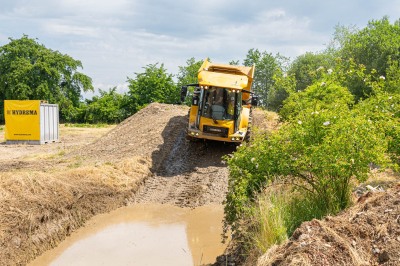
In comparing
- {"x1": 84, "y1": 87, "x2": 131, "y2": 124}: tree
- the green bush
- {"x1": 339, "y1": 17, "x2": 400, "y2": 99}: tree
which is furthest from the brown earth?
{"x1": 84, "y1": 87, "x2": 131, "y2": 124}: tree

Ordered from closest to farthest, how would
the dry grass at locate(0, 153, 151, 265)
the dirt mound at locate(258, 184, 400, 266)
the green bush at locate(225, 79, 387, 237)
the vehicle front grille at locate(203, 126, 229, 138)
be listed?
the dirt mound at locate(258, 184, 400, 266) → the green bush at locate(225, 79, 387, 237) → the dry grass at locate(0, 153, 151, 265) → the vehicle front grille at locate(203, 126, 229, 138)

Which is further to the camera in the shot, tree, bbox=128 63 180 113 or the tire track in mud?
tree, bbox=128 63 180 113

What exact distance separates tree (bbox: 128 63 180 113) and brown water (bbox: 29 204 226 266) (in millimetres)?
29297

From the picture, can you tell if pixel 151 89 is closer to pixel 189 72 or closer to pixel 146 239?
pixel 189 72

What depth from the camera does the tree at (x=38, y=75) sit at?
4466 centimetres

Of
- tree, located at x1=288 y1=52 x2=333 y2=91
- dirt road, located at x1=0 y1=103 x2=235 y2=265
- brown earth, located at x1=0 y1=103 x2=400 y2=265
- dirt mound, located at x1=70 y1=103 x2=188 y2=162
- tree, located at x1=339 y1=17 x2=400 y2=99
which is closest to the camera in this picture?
brown earth, located at x1=0 y1=103 x2=400 y2=265

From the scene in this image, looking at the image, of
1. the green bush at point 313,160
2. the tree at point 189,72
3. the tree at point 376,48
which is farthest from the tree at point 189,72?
the green bush at point 313,160

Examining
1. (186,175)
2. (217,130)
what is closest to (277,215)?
(186,175)

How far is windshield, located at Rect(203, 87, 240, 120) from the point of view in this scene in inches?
649

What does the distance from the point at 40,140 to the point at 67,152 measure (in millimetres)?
5388

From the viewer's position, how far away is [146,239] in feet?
34.0

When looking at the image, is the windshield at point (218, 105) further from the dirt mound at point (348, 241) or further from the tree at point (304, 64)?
the tree at point (304, 64)

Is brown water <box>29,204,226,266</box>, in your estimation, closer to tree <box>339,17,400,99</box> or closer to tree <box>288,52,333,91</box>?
tree <box>339,17,400,99</box>

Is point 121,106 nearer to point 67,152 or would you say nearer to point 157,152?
point 67,152
